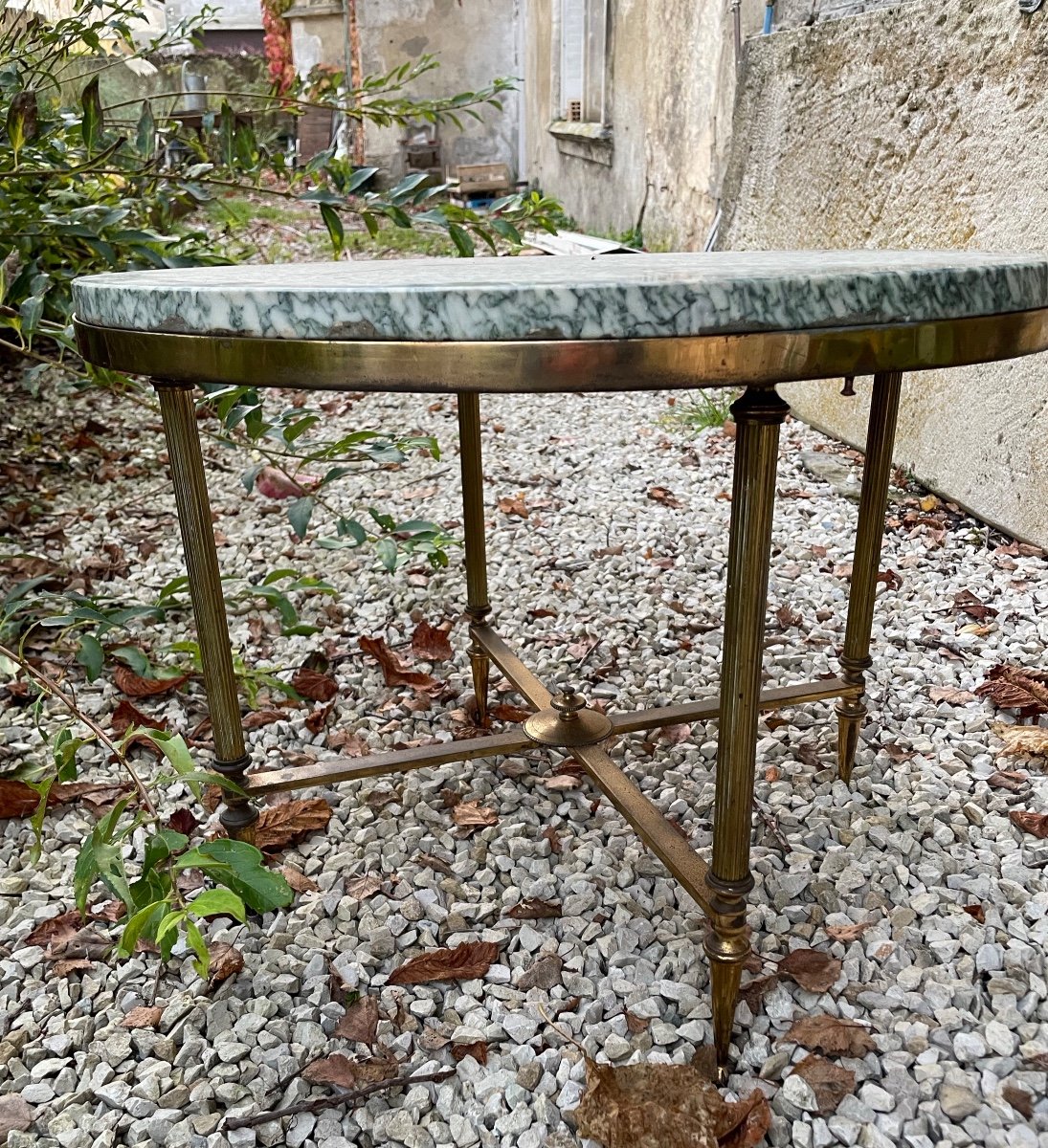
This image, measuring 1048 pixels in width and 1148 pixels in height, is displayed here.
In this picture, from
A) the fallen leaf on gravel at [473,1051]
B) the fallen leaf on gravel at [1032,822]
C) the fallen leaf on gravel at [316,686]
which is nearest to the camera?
the fallen leaf on gravel at [473,1051]

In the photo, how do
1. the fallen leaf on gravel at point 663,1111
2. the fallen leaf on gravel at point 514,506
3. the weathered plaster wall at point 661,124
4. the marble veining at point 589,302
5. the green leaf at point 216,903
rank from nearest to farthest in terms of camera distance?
the marble veining at point 589,302, the green leaf at point 216,903, the fallen leaf on gravel at point 663,1111, the fallen leaf on gravel at point 514,506, the weathered plaster wall at point 661,124

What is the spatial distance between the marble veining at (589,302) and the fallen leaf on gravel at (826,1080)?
0.83 m

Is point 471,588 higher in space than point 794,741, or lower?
higher

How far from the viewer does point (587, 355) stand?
76cm

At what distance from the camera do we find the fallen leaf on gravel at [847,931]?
53.7 inches

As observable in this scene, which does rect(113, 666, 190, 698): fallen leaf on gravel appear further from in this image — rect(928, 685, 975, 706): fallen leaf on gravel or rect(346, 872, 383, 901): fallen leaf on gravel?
rect(928, 685, 975, 706): fallen leaf on gravel

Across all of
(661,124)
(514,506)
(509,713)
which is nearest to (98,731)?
(509,713)

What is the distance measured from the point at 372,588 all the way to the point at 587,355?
1873mm

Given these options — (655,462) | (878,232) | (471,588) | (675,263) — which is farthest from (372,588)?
(878,232)

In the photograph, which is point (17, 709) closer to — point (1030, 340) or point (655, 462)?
point (1030, 340)

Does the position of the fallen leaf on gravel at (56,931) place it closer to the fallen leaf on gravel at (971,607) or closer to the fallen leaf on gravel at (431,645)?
the fallen leaf on gravel at (431,645)

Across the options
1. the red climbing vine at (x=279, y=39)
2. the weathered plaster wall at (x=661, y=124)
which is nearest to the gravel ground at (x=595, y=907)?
the weathered plaster wall at (x=661, y=124)

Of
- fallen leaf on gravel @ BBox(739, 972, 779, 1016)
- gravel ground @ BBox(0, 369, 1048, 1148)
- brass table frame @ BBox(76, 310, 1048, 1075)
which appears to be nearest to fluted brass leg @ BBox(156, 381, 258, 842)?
brass table frame @ BBox(76, 310, 1048, 1075)

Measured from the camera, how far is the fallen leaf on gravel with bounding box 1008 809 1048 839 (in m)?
1.57
